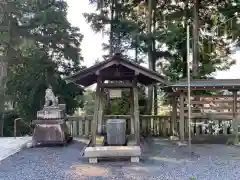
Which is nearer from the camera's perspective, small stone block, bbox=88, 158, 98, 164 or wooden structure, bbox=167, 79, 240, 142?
small stone block, bbox=88, 158, 98, 164

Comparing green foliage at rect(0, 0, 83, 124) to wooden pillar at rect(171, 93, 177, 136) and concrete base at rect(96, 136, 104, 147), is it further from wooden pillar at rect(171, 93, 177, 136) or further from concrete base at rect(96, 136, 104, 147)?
concrete base at rect(96, 136, 104, 147)

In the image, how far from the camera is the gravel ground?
562 centimetres

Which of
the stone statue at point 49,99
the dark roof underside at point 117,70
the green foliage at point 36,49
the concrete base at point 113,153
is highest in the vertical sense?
the green foliage at point 36,49

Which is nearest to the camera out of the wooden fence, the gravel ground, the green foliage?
the gravel ground

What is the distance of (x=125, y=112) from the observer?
1332 cm

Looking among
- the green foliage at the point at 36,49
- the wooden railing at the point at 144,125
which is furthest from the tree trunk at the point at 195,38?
the green foliage at the point at 36,49

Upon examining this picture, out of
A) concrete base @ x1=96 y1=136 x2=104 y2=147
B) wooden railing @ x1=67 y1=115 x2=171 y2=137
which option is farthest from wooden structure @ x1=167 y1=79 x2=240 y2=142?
concrete base @ x1=96 y1=136 x2=104 y2=147

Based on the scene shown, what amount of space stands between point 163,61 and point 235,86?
6.70 meters

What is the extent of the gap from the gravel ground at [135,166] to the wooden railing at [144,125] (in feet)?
9.87

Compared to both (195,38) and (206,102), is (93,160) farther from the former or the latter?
(195,38)

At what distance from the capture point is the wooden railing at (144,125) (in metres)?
11.8

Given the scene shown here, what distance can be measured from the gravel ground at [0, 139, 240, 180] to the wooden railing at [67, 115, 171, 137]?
3.01 metres

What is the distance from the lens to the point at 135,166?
6.49 metres

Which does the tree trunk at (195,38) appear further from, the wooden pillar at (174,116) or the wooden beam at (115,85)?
the wooden beam at (115,85)
